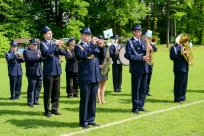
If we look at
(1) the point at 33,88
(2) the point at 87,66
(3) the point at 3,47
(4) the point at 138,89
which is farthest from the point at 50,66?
(3) the point at 3,47

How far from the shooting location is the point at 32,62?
9930 mm

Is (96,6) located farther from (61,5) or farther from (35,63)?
(35,63)

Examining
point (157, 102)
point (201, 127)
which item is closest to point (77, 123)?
point (201, 127)

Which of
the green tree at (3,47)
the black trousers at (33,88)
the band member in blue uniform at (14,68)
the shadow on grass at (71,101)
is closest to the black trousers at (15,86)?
the band member in blue uniform at (14,68)

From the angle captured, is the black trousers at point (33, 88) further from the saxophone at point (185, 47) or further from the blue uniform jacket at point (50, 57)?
the saxophone at point (185, 47)

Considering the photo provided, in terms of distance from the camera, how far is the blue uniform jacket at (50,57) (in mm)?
7902

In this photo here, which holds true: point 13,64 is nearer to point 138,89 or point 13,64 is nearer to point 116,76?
point 116,76

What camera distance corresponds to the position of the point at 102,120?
7.71 meters

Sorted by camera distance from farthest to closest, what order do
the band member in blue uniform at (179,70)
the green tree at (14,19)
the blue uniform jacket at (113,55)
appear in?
the green tree at (14,19), the blue uniform jacket at (113,55), the band member in blue uniform at (179,70)

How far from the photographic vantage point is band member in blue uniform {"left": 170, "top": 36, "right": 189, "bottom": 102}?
385 inches

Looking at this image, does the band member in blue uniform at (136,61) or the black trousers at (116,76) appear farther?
the black trousers at (116,76)

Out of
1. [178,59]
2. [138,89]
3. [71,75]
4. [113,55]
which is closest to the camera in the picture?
[138,89]

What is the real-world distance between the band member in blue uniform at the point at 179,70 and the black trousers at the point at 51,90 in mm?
3779

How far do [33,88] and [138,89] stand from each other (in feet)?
11.3
